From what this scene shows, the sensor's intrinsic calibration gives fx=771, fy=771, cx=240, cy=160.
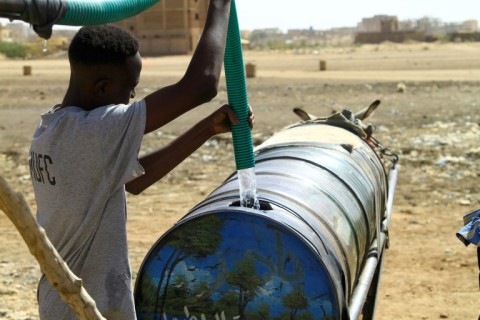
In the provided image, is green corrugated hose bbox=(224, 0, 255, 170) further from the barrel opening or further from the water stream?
the barrel opening

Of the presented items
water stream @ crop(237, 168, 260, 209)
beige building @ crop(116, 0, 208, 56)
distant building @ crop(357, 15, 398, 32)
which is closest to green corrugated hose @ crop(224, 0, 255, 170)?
water stream @ crop(237, 168, 260, 209)

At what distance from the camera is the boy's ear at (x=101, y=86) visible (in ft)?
7.90

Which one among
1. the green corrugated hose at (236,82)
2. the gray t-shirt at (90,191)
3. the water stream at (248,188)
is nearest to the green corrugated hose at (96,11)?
the gray t-shirt at (90,191)

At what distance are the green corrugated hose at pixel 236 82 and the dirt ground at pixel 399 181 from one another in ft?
10.5

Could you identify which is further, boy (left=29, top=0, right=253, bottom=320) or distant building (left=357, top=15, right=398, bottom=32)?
distant building (left=357, top=15, right=398, bottom=32)

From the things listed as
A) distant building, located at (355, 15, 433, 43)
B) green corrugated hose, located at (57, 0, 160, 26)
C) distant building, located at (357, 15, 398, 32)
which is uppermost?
distant building, located at (357, 15, 398, 32)

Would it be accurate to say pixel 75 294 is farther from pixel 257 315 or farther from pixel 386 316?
pixel 386 316

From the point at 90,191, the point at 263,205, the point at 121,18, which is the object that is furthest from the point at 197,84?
the point at 263,205

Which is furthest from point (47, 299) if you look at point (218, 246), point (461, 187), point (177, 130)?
point (177, 130)

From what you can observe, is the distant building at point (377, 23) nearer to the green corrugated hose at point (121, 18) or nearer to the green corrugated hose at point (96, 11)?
the green corrugated hose at point (121, 18)

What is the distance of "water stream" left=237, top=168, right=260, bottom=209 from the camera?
2863 mm

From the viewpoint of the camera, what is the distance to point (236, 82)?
264cm

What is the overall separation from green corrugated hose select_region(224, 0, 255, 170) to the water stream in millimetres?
171

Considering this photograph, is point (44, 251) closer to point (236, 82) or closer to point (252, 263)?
point (236, 82)
